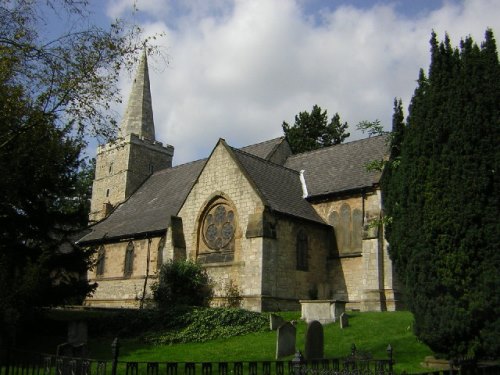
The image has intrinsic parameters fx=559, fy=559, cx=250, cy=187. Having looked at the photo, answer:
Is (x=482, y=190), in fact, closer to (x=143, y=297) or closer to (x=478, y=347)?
(x=478, y=347)

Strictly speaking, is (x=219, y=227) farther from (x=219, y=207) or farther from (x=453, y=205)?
(x=453, y=205)

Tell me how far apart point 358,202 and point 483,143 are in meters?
14.9

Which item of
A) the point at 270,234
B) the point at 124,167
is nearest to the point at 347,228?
the point at 270,234

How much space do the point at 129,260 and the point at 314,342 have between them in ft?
68.2

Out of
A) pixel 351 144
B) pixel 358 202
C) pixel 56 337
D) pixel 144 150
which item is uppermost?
pixel 144 150

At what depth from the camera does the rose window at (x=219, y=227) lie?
26.5m

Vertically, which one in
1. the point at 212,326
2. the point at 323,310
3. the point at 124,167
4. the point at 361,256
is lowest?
the point at 212,326

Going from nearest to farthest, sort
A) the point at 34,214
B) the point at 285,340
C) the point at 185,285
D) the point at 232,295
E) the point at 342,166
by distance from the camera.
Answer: the point at 285,340 < the point at 34,214 < the point at 232,295 < the point at 185,285 < the point at 342,166

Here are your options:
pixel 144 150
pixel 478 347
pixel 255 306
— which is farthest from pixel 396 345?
pixel 144 150

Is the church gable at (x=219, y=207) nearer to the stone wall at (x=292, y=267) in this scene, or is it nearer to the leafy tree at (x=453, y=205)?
the stone wall at (x=292, y=267)

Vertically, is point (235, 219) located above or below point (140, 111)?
below

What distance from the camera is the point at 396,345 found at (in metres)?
15.9

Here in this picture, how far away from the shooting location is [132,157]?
4425 cm

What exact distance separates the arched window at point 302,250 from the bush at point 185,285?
171 inches
